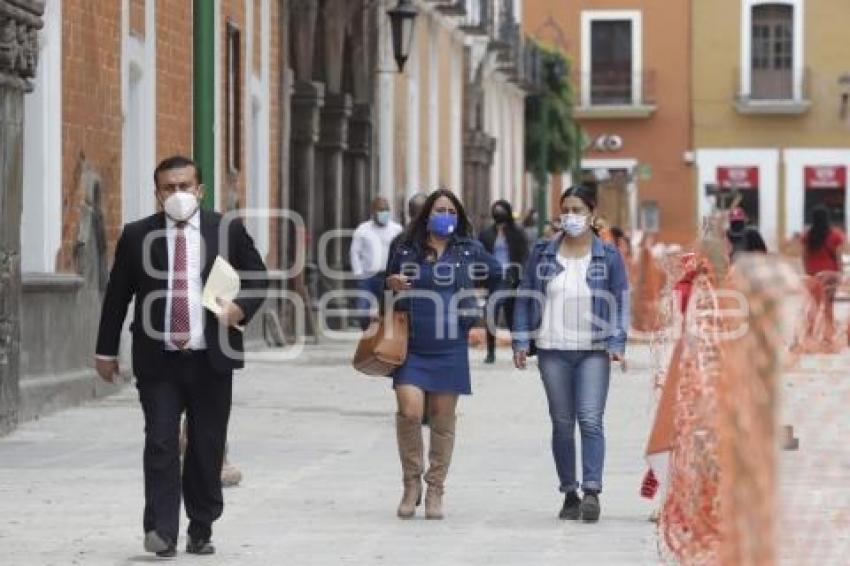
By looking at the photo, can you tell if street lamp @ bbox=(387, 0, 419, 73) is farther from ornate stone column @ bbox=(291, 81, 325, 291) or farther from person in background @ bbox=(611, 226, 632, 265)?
person in background @ bbox=(611, 226, 632, 265)

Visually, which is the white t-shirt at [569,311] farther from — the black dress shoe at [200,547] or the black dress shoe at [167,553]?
the black dress shoe at [167,553]

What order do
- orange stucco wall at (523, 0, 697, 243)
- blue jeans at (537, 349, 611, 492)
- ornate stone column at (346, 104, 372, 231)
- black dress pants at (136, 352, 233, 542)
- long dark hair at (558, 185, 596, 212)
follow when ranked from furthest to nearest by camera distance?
orange stucco wall at (523, 0, 697, 243) → ornate stone column at (346, 104, 372, 231) → long dark hair at (558, 185, 596, 212) → blue jeans at (537, 349, 611, 492) → black dress pants at (136, 352, 233, 542)

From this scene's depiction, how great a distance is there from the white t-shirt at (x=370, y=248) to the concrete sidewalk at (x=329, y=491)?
3.38m

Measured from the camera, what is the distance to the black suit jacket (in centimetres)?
1064

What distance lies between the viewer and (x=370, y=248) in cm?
2439

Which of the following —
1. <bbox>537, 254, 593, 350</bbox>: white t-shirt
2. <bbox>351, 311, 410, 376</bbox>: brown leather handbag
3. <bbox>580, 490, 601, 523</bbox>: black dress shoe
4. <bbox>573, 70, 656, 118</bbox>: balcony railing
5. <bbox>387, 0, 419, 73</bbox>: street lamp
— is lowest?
<bbox>580, 490, 601, 523</bbox>: black dress shoe

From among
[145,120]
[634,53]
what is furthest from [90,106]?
[634,53]

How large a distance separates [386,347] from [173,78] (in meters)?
11.6

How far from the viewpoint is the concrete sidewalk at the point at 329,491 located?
1091 centimetres

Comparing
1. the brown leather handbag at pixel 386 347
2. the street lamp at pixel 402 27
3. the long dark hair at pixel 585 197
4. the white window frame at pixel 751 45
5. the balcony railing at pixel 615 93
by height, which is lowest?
the brown leather handbag at pixel 386 347

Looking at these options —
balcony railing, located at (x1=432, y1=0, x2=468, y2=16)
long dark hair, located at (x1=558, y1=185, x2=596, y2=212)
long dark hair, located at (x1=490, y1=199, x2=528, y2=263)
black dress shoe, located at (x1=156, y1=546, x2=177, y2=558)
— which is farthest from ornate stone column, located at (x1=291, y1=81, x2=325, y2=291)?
black dress shoe, located at (x1=156, y1=546, x2=177, y2=558)

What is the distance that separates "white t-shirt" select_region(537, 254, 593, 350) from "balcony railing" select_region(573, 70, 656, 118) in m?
60.3

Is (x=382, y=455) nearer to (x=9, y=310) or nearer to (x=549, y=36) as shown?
(x=9, y=310)

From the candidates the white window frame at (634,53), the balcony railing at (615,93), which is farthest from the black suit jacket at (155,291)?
the white window frame at (634,53)
